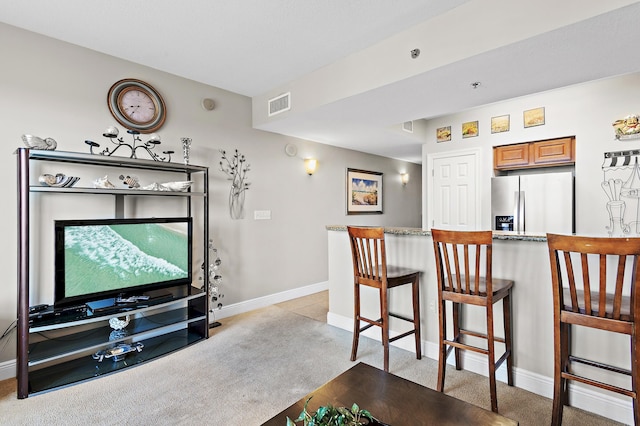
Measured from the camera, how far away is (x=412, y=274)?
2594mm

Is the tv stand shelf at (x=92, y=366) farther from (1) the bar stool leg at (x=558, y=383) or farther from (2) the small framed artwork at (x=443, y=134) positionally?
(2) the small framed artwork at (x=443, y=134)

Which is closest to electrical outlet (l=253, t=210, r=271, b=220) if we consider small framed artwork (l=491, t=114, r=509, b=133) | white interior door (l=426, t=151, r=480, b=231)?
white interior door (l=426, t=151, r=480, b=231)

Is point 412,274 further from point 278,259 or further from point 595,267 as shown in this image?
point 278,259

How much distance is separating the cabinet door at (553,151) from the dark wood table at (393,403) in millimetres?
3419

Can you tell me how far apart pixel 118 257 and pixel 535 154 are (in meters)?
4.52

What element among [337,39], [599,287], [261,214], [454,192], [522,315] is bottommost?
A: [522,315]

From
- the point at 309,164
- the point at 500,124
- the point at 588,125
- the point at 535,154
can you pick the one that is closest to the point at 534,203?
the point at 535,154

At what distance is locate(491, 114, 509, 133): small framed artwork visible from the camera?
400 centimetres

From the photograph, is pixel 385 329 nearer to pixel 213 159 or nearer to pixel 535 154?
pixel 213 159

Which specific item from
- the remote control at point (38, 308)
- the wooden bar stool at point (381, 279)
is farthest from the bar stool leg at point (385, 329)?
the remote control at point (38, 308)

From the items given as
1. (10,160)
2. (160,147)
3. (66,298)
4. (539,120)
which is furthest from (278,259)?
(539,120)

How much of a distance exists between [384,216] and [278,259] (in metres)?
2.62

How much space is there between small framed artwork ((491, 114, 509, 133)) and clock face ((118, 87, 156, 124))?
13.0 feet

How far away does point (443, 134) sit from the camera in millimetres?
4578
